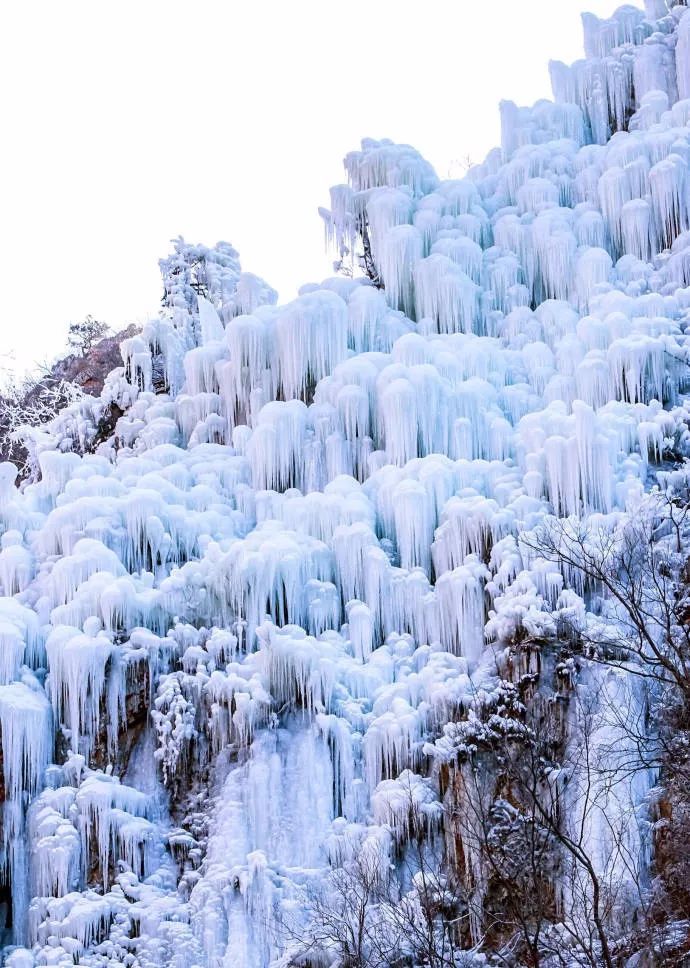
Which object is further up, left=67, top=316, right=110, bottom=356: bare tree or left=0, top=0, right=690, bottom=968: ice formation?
left=67, top=316, right=110, bottom=356: bare tree

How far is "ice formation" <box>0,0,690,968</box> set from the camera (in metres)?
15.0

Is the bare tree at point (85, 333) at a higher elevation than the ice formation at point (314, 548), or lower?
higher

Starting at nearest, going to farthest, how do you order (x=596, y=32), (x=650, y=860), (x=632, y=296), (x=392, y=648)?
(x=650, y=860)
(x=392, y=648)
(x=632, y=296)
(x=596, y=32)

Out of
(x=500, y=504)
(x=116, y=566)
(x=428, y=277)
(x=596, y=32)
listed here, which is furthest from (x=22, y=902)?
(x=596, y=32)

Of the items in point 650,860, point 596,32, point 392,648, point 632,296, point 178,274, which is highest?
point 596,32

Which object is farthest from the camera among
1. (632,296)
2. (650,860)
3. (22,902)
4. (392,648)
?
(632,296)

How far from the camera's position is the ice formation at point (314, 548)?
Result: 15.0 metres

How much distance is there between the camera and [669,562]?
15539 millimetres

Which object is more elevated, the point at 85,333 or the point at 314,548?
the point at 85,333

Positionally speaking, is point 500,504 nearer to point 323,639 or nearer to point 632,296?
point 323,639

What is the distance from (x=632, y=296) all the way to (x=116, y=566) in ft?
26.7

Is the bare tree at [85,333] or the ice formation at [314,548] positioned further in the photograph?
the bare tree at [85,333]

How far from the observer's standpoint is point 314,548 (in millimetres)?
17078

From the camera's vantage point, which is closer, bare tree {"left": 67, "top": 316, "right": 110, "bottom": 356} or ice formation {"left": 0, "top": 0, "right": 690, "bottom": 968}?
ice formation {"left": 0, "top": 0, "right": 690, "bottom": 968}
